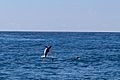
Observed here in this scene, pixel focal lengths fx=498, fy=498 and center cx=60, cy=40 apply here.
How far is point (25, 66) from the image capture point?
56.4 metres

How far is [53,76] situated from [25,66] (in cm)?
913

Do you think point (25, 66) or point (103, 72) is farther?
point (25, 66)

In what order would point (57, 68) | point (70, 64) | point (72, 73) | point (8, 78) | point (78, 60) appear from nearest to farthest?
1. point (8, 78)
2. point (72, 73)
3. point (57, 68)
4. point (70, 64)
5. point (78, 60)

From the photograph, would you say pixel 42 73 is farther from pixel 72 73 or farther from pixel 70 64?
pixel 70 64

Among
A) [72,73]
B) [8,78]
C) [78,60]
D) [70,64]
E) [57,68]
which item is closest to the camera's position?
[8,78]

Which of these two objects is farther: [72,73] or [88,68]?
[88,68]

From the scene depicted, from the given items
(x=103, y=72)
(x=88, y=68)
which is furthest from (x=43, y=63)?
(x=103, y=72)

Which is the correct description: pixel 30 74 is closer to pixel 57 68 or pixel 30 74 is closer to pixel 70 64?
pixel 57 68

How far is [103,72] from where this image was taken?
5122 cm

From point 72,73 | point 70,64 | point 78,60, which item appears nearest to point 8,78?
point 72,73

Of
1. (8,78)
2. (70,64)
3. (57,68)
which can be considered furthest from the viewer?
(70,64)

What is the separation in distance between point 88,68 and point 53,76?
7.99 m

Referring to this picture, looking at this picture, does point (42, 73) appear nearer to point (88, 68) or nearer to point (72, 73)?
point (72, 73)

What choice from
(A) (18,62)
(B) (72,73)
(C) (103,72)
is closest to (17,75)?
(B) (72,73)
